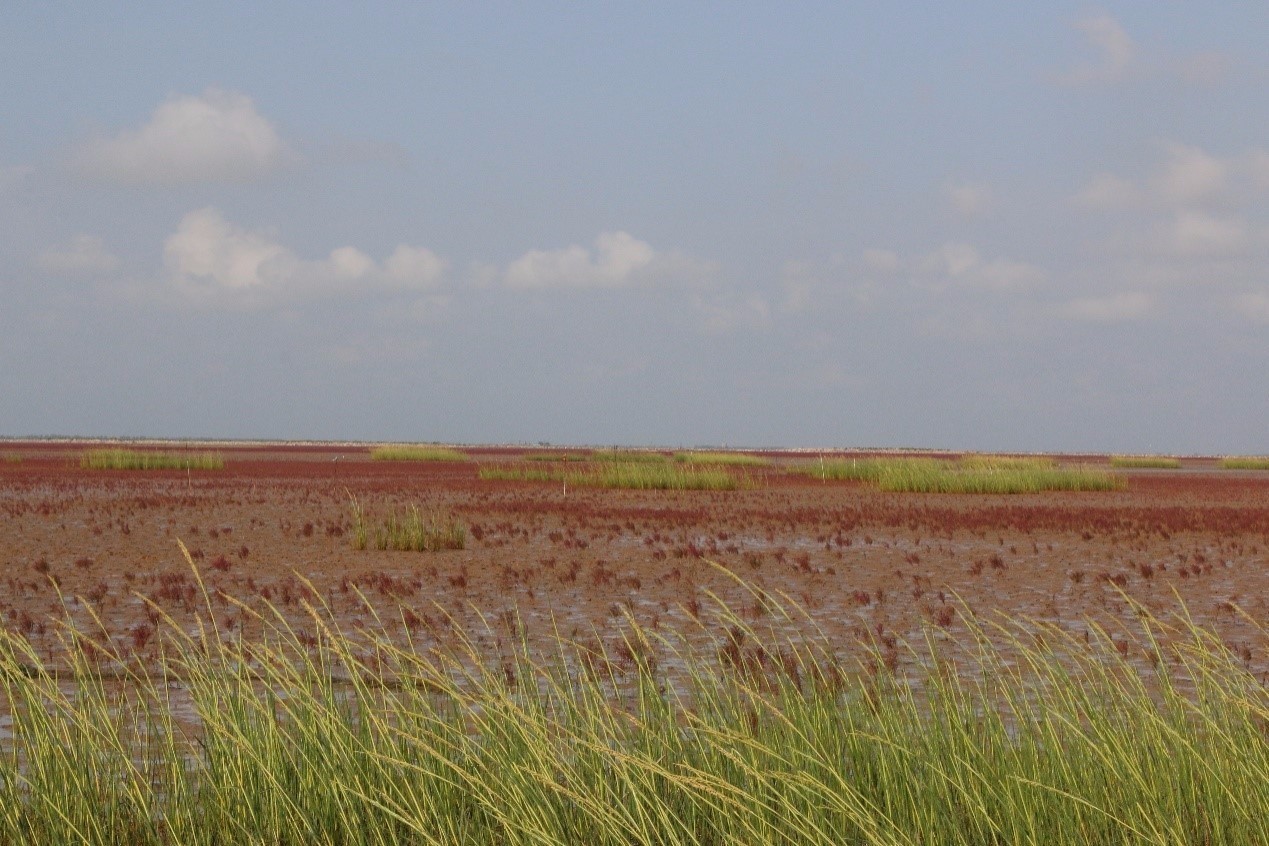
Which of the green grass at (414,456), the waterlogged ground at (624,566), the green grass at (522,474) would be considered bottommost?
the waterlogged ground at (624,566)

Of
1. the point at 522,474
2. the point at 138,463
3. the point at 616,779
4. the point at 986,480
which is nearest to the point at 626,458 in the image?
the point at 522,474

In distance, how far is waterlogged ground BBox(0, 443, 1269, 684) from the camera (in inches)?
459

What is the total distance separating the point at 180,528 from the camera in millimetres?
21422

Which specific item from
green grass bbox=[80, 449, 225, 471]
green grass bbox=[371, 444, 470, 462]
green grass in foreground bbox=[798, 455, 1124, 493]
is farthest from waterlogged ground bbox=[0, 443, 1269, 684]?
green grass bbox=[371, 444, 470, 462]

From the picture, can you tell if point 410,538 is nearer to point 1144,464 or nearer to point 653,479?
point 653,479

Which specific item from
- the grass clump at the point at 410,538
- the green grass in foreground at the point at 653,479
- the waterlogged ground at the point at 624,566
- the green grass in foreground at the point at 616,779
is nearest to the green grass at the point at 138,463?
the waterlogged ground at the point at 624,566

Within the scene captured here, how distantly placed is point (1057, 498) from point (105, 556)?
2338 centimetres

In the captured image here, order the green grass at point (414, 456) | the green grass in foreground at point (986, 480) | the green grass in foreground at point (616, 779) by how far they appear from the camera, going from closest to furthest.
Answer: the green grass in foreground at point (616, 779), the green grass in foreground at point (986, 480), the green grass at point (414, 456)

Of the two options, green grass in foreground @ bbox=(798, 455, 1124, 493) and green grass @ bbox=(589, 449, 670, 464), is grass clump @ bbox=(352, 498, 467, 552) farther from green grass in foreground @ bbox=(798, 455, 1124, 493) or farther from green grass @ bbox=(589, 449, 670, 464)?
green grass @ bbox=(589, 449, 670, 464)

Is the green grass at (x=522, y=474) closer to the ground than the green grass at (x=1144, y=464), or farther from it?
closer to the ground

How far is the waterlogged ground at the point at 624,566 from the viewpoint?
38.2ft

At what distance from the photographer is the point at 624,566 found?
16641mm

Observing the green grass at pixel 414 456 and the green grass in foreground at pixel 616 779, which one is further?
the green grass at pixel 414 456

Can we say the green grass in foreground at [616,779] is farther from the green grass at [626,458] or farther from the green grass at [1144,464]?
the green grass at [1144,464]
